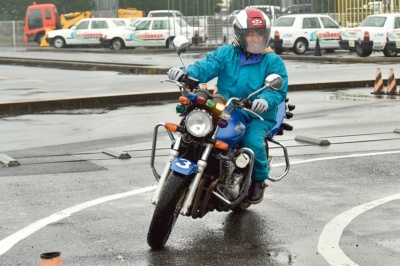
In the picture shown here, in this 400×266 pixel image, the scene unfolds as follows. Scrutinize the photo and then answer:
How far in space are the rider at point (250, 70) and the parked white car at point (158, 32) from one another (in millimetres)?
38780

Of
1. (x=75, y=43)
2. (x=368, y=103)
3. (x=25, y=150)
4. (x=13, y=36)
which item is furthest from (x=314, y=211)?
(x=13, y=36)

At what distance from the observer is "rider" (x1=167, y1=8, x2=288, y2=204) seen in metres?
7.72

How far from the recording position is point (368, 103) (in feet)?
58.9

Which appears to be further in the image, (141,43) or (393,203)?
(141,43)

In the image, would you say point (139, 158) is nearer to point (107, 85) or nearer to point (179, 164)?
point (179, 164)

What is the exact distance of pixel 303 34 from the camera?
1549 inches

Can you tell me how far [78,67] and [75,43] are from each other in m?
19.0

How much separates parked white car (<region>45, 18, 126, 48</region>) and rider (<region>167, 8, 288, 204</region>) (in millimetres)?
40898

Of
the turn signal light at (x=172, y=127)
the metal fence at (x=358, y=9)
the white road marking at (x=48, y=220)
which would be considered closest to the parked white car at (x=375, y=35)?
the metal fence at (x=358, y=9)

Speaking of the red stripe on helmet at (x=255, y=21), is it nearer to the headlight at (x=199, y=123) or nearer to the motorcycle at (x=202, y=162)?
the motorcycle at (x=202, y=162)

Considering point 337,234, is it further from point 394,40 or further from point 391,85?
point 394,40

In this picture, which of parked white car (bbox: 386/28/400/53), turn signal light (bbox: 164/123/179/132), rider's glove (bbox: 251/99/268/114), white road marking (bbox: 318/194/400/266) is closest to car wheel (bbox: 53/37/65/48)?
parked white car (bbox: 386/28/400/53)

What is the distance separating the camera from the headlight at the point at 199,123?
23.0 ft

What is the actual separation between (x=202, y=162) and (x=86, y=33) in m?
43.8
